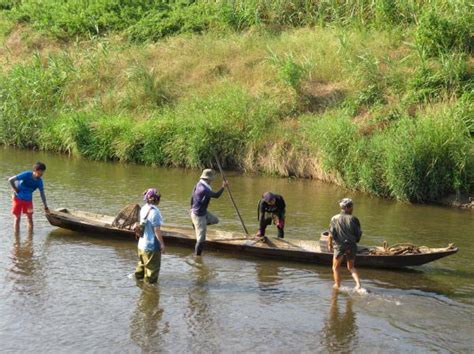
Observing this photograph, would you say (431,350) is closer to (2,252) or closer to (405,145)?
(2,252)

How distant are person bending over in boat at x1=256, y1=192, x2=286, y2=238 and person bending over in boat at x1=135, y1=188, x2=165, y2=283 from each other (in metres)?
2.75

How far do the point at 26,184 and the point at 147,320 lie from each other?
5.13m

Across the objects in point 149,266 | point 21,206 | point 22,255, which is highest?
point 21,206

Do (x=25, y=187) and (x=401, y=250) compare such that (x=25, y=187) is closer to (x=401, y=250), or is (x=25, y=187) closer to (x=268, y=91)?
(x=401, y=250)

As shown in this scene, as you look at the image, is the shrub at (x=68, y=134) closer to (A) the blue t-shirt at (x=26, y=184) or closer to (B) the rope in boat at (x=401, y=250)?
(A) the blue t-shirt at (x=26, y=184)

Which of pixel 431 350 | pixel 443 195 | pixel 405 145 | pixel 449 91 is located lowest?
pixel 431 350

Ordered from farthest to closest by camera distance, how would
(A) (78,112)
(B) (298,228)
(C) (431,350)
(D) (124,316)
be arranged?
(A) (78,112) < (B) (298,228) < (D) (124,316) < (C) (431,350)

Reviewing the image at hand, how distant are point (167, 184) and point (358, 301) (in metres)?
10.0

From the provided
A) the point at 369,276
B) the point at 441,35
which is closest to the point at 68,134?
the point at 441,35

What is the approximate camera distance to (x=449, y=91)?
71.2 feet

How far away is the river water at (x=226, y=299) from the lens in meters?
9.90

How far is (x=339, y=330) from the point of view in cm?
1038

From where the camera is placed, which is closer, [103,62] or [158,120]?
[158,120]

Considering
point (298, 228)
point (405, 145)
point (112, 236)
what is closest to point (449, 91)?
point (405, 145)
